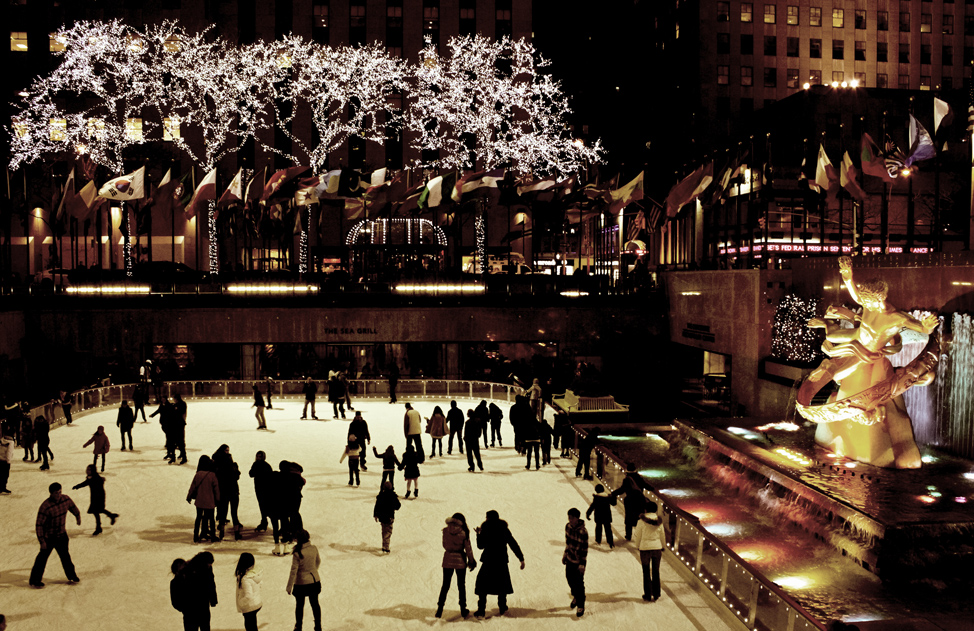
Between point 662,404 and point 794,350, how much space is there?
8.36 meters

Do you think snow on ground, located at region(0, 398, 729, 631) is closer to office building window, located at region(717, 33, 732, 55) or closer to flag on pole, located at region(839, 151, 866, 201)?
flag on pole, located at region(839, 151, 866, 201)

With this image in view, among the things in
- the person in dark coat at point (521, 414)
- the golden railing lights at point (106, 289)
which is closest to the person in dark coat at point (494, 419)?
the person in dark coat at point (521, 414)

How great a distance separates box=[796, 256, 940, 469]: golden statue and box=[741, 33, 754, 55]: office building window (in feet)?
166

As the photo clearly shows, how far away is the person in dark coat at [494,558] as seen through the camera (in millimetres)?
9039

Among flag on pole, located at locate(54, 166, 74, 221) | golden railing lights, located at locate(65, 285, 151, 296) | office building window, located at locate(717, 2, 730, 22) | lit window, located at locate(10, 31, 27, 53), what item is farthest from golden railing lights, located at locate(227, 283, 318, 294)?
office building window, located at locate(717, 2, 730, 22)

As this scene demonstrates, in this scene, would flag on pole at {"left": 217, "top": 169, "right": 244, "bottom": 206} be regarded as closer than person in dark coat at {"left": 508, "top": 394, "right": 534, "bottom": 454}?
No

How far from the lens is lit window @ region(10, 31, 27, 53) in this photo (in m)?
49.5

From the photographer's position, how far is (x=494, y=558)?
9164 millimetres

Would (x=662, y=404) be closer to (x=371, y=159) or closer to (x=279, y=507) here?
(x=279, y=507)

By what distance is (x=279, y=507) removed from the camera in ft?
37.0

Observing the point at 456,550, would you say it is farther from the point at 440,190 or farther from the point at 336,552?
the point at 440,190

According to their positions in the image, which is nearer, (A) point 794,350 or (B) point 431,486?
A: (B) point 431,486

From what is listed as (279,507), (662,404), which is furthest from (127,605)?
(662,404)

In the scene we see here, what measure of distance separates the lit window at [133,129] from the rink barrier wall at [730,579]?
4523 cm
